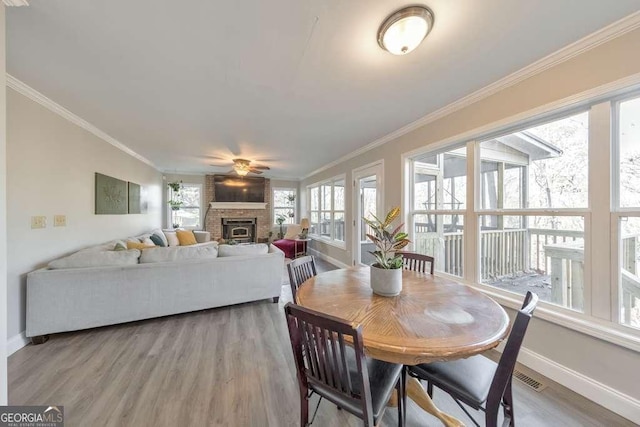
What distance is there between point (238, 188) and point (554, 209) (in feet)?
23.6

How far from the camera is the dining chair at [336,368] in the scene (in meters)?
0.95

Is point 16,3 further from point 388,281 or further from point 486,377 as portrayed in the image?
point 486,377

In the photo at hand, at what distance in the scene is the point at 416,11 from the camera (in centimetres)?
136

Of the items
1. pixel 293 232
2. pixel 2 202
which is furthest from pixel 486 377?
pixel 293 232

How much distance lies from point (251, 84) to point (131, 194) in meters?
3.90

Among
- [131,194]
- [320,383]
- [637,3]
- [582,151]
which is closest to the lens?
[320,383]

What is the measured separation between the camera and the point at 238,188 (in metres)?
7.56

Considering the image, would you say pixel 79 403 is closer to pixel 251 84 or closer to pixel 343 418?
pixel 343 418

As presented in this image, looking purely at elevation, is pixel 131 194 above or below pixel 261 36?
below

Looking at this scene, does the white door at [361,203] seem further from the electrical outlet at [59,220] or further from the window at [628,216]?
the electrical outlet at [59,220]

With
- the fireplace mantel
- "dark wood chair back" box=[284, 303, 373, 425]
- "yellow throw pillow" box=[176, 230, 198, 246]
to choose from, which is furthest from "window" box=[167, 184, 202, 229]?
"dark wood chair back" box=[284, 303, 373, 425]

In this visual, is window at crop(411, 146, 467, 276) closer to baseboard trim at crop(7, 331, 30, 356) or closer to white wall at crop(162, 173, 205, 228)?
baseboard trim at crop(7, 331, 30, 356)

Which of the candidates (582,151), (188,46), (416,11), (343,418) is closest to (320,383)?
(343,418)

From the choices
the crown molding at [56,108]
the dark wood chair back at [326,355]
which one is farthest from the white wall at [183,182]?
the dark wood chair back at [326,355]
